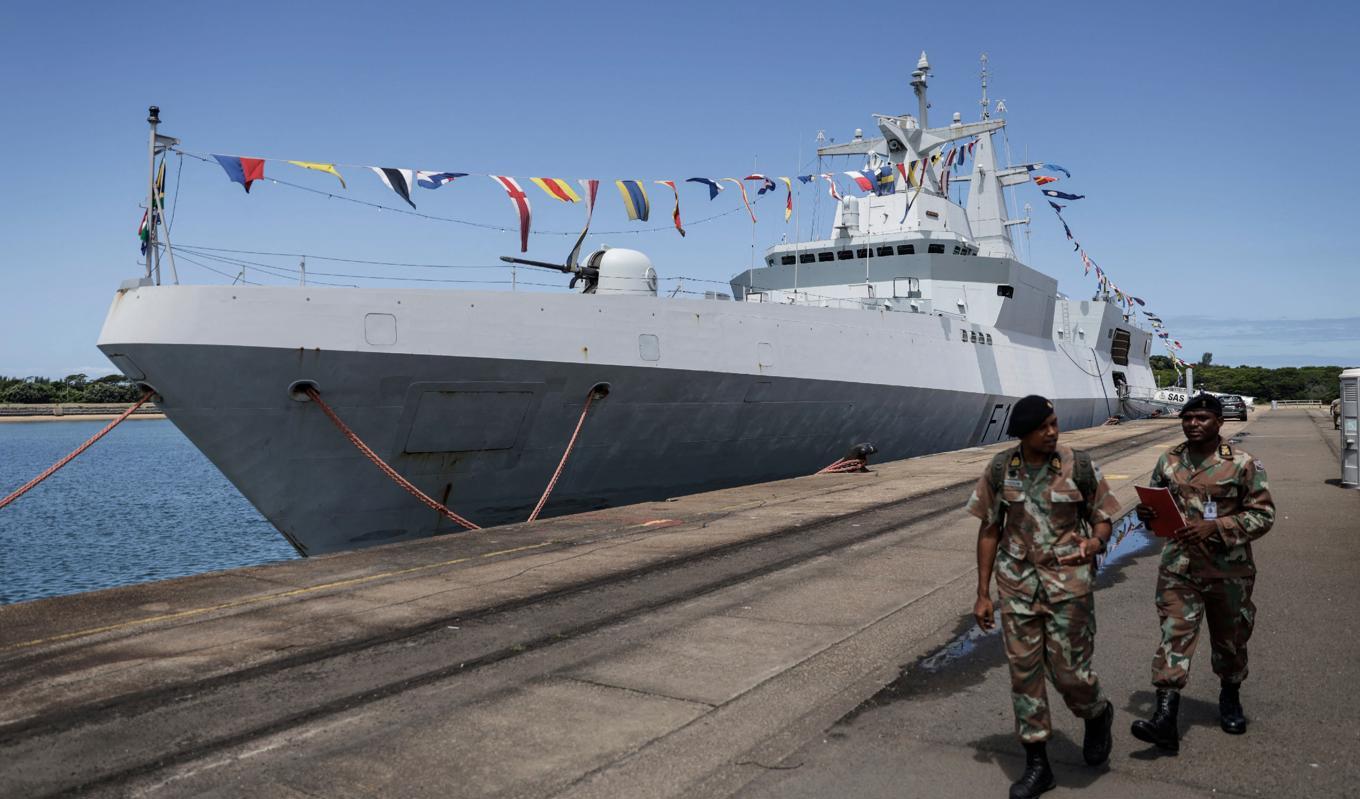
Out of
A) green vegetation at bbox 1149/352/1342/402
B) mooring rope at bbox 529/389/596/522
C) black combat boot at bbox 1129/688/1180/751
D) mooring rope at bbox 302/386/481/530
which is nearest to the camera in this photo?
black combat boot at bbox 1129/688/1180/751

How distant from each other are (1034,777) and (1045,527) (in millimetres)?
934

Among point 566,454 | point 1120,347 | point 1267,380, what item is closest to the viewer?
point 566,454

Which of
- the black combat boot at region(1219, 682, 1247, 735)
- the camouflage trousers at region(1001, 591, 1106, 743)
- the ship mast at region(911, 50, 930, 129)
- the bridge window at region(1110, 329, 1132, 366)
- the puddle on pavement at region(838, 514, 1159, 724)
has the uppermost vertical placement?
the ship mast at region(911, 50, 930, 129)

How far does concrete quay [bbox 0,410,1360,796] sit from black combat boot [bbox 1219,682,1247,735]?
82 mm

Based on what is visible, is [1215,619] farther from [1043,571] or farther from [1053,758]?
[1043,571]

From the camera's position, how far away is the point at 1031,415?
354 cm

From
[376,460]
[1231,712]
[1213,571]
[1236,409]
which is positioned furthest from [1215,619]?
[1236,409]

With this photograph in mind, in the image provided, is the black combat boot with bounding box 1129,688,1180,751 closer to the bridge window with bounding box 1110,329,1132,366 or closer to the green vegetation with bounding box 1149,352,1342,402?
the bridge window with bounding box 1110,329,1132,366

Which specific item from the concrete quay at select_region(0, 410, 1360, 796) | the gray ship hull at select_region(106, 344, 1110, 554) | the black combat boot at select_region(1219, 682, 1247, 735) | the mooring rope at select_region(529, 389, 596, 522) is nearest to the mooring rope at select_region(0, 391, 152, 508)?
the gray ship hull at select_region(106, 344, 1110, 554)

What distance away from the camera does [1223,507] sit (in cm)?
402

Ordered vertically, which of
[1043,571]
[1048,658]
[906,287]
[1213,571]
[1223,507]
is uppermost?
[906,287]

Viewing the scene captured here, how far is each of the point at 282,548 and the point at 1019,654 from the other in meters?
18.0

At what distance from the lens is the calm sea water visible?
618 inches

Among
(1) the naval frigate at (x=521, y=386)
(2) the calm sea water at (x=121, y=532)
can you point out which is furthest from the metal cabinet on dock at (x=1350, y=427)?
(2) the calm sea water at (x=121, y=532)
